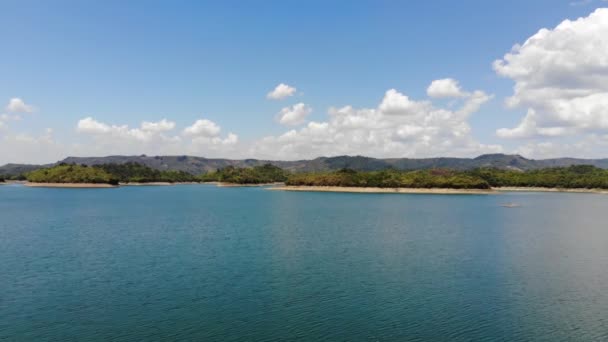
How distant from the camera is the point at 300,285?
3453 centimetres

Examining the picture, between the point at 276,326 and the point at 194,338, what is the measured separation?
4.73 m

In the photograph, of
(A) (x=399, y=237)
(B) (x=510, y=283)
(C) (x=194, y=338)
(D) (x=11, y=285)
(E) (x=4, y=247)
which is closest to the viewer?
(C) (x=194, y=338)

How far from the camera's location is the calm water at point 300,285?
2534 cm

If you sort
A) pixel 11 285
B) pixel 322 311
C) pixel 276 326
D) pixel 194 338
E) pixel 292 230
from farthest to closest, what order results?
1. pixel 292 230
2. pixel 11 285
3. pixel 322 311
4. pixel 276 326
5. pixel 194 338

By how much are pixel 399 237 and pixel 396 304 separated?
104 ft

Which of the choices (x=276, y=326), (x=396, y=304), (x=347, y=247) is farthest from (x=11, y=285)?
(x=347, y=247)

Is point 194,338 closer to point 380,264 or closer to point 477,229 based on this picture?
point 380,264

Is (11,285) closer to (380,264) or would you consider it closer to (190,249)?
(190,249)

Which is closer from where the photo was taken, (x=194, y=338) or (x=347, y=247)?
(x=194, y=338)

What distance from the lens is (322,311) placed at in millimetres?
28312

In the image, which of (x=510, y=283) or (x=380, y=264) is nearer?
(x=510, y=283)

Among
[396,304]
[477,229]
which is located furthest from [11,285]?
[477,229]

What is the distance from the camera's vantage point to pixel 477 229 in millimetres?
70938

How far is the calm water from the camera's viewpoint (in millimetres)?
25344
